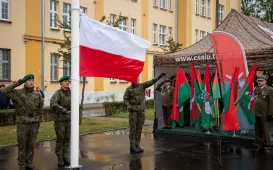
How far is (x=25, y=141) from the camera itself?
7.42m

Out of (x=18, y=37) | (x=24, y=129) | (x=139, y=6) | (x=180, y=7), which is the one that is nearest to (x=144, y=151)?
(x=24, y=129)

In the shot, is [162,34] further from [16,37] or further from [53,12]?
[16,37]

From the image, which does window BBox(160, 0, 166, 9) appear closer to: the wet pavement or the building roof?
the building roof

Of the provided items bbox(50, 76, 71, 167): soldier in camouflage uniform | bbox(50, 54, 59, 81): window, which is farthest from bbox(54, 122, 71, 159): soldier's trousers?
bbox(50, 54, 59, 81): window

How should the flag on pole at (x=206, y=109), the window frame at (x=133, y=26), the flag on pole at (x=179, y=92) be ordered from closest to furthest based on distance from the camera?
1. the flag on pole at (x=206, y=109)
2. the flag on pole at (x=179, y=92)
3. the window frame at (x=133, y=26)

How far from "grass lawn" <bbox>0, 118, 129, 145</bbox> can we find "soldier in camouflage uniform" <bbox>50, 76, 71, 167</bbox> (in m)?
3.59

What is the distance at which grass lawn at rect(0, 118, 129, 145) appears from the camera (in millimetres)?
11797

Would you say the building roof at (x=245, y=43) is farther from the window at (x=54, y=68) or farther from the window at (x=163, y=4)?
the window at (x=163, y=4)

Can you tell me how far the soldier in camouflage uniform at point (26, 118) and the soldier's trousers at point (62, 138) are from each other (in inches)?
22.3

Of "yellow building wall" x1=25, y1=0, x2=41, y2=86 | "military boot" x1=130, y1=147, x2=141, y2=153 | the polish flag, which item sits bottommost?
"military boot" x1=130, y1=147, x2=141, y2=153

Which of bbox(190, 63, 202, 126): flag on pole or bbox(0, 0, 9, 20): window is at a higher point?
bbox(0, 0, 9, 20): window

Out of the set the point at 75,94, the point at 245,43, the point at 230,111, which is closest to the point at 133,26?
the point at 245,43

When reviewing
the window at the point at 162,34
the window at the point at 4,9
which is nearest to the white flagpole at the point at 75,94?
the window at the point at 4,9

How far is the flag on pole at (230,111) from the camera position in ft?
28.2
